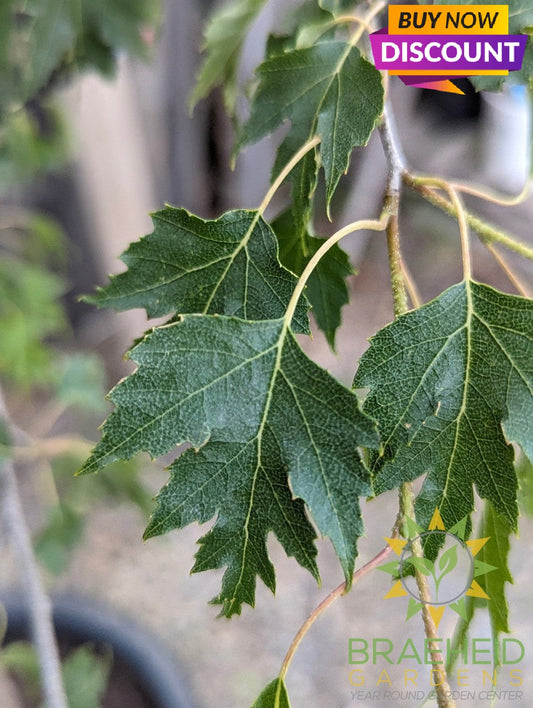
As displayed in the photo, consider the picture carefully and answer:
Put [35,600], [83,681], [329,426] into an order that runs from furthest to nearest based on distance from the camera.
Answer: [83,681]
[35,600]
[329,426]

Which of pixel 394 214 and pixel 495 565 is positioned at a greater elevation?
pixel 394 214

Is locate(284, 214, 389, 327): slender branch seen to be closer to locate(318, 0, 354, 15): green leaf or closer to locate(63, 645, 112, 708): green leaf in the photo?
locate(318, 0, 354, 15): green leaf

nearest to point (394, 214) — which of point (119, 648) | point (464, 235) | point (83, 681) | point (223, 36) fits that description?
point (464, 235)

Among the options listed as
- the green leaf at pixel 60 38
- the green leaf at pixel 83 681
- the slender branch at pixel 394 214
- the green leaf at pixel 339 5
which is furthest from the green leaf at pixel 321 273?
the green leaf at pixel 83 681

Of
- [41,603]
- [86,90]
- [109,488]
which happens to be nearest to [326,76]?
[41,603]

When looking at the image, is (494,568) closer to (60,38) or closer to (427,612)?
(427,612)

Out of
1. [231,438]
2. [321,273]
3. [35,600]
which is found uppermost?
[321,273]
